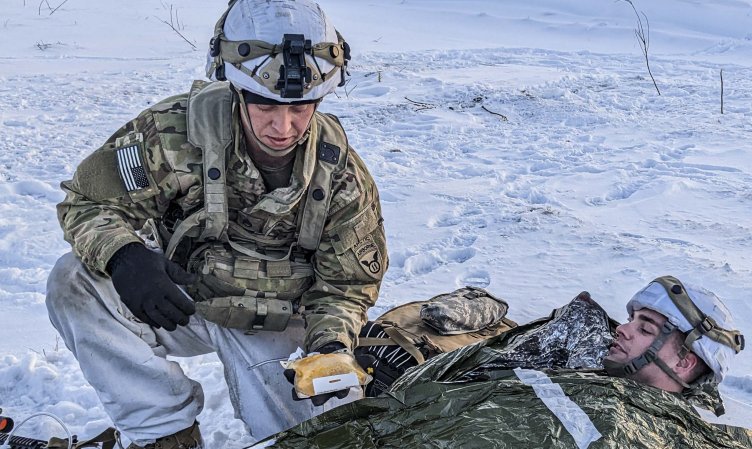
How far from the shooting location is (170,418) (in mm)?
2805

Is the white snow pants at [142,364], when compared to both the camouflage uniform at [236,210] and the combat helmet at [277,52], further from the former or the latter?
the combat helmet at [277,52]

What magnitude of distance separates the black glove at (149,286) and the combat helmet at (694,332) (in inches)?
58.2

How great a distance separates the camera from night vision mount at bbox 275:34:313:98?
8.63ft

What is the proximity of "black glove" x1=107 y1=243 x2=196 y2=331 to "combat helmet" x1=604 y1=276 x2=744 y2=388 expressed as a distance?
58.2 inches

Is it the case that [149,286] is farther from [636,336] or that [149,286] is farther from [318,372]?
[636,336]

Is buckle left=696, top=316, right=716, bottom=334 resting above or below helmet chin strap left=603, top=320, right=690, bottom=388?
above

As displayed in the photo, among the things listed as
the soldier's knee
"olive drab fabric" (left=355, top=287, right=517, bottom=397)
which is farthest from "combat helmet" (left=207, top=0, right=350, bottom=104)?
"olive drab fabric" (left=355, top=287, right=517, bottom=397)

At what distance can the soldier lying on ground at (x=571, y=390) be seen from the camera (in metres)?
2.25

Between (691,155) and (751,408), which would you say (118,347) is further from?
(691,155)

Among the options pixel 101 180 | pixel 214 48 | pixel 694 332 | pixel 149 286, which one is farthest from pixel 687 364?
Answer: pixel 101 180

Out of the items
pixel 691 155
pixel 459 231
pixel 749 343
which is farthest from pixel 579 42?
pixel 749 343

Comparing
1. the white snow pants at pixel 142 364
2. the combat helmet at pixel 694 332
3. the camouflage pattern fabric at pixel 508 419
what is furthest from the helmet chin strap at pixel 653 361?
the white snow pants at pixel 142 364

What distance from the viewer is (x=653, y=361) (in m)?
2.73

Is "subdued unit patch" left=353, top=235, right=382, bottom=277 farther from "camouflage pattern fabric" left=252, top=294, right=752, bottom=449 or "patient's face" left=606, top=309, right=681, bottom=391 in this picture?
"patient's face" left=606, top=309, right=681, bottom=391
